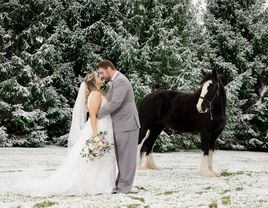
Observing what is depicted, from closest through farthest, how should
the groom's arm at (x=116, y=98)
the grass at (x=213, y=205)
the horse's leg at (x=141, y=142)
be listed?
1. the grass at (x=213, y=205)
2. the groom's arm at (x=116, y=98)
3. the horse's leg at (x=141, y=142)

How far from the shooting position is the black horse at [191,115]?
11602mm

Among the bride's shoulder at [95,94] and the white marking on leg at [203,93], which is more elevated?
the white marking on leg at [203,93]

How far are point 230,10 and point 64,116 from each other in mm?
10894

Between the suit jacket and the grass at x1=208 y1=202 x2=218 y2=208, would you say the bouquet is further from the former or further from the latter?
the grass at x1=208 y1=202 x2=218 y2=208

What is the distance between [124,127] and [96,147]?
1.97 feet

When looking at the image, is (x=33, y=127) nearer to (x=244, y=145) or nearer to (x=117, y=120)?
(x=244, y=145)

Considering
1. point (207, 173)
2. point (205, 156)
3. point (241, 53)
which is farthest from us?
point (241, 53)

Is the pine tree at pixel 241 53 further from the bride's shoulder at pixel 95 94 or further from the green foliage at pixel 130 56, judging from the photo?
the bride's shoulder at pixel 95 94

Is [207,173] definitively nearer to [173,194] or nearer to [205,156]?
[205,156]

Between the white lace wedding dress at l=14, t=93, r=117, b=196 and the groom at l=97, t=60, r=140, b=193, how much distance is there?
116 millimetres

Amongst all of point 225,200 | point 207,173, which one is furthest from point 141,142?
point 225,200

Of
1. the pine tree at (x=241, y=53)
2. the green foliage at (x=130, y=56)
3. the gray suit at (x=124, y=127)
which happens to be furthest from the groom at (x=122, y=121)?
the pine tree at (x=241, y=53)

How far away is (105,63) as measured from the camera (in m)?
8.37

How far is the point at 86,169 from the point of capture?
8.30 metres
